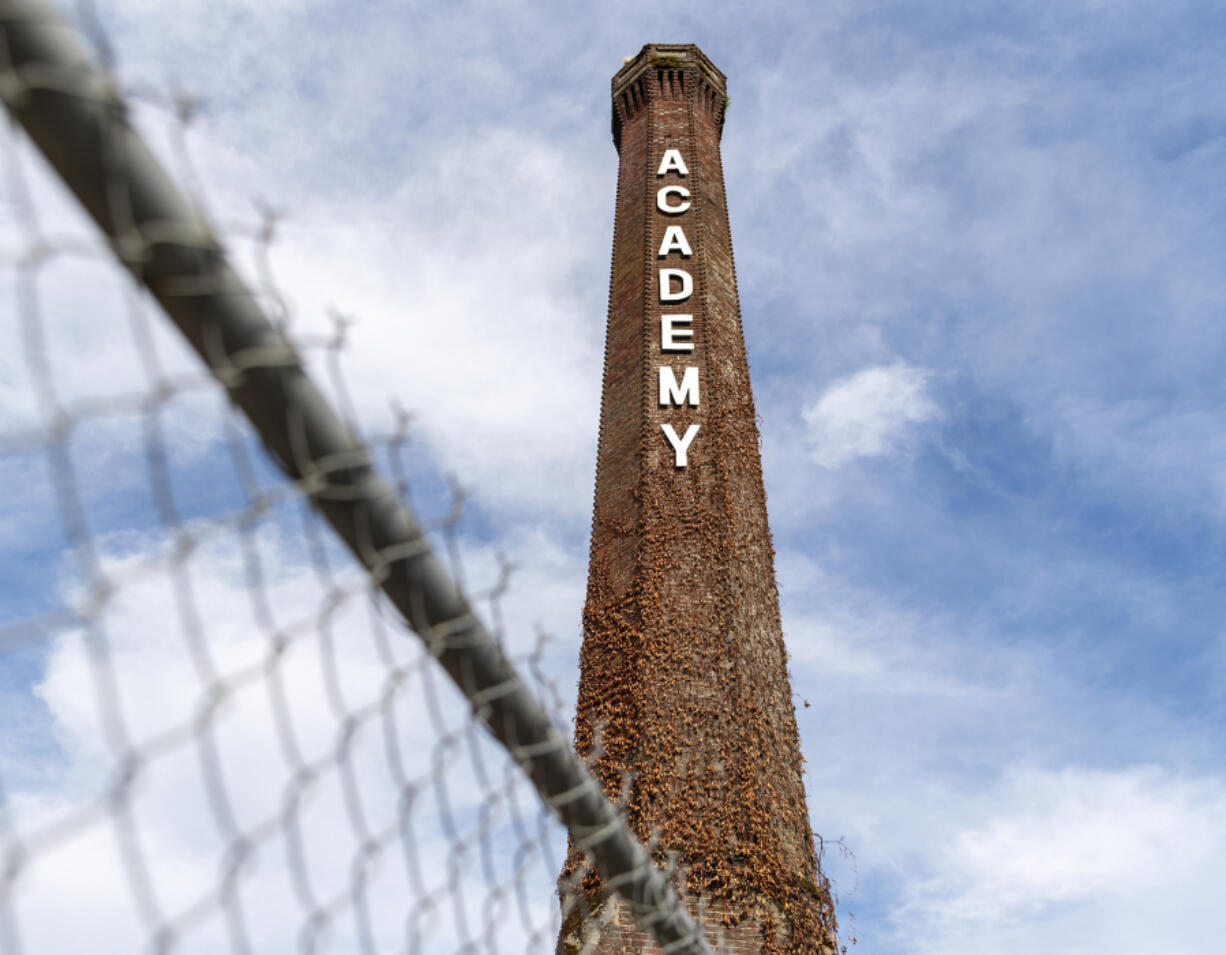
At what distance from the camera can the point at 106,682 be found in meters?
1.05

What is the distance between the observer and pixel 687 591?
368 inches

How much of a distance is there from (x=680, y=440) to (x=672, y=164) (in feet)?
13.8

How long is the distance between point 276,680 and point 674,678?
7719 millimetres

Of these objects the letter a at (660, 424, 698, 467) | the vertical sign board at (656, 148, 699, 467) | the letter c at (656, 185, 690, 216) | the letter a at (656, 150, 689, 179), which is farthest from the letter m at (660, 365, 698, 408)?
the letter a at (656, 150, 689, 179)

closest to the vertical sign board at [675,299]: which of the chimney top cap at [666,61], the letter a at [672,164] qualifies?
the letter a at [672,164]

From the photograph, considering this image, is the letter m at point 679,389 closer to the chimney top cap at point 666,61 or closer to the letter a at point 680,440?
the letter a at point 680,440

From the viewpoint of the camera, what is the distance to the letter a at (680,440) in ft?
33.6

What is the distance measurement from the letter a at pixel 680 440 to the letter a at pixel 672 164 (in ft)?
12.6

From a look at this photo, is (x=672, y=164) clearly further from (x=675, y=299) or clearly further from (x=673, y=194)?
(x=675, y=299)

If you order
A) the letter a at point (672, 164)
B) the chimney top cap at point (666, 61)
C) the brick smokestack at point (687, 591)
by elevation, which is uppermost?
the chimney top cap at point (666, 61)

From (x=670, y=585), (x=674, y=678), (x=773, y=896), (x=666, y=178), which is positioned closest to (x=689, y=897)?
(x=773, y=896)

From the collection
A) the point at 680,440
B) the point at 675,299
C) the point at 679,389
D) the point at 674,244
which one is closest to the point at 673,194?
the point at 674,244

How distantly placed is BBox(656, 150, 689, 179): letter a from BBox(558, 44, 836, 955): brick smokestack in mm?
23

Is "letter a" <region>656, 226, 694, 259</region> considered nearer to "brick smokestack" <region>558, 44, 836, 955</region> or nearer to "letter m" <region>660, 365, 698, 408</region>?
"brick smokestack" <region>558, 44, 836, 955</region>
